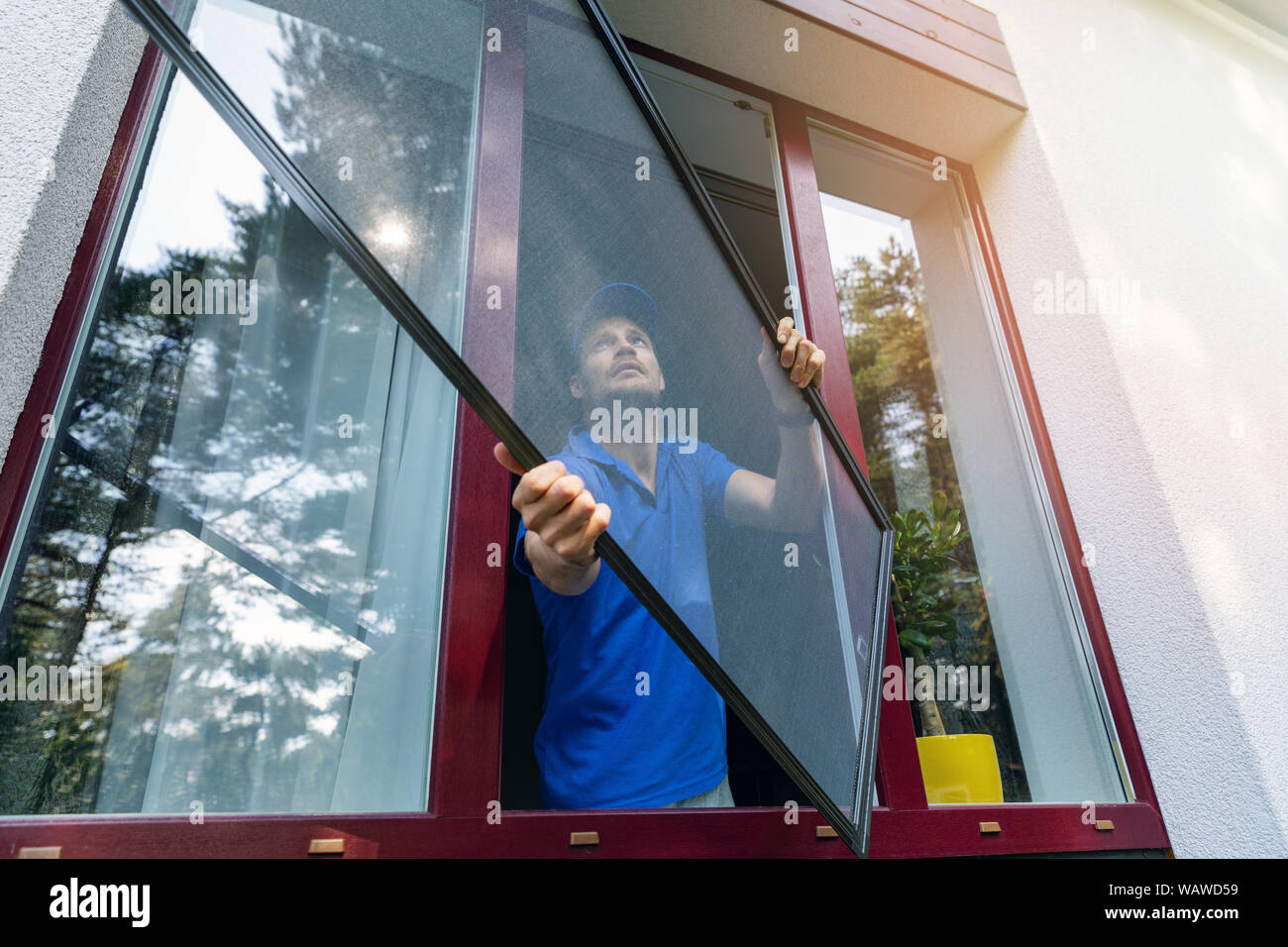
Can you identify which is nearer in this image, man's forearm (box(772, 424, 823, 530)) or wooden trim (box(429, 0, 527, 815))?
wooden trim (box(429, 0, 527, 815))

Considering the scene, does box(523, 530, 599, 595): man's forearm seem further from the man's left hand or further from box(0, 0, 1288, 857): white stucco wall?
box(0, 0, 1288, 857): white stucco wall

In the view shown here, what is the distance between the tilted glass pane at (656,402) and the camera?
3.17 feet

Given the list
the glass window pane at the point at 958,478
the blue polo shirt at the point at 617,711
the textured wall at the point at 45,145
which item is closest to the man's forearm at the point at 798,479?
the blue polo shirt at the point at 617,711

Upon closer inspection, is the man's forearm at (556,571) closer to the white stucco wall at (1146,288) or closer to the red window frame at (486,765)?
the red window frame at (486,765)

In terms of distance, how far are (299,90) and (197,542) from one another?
2.92 feet

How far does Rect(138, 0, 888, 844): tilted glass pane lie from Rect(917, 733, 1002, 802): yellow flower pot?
0.72 m

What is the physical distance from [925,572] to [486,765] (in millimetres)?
1492

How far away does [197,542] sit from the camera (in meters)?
1.43

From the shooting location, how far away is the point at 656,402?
1.16m

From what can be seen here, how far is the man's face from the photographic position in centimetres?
101

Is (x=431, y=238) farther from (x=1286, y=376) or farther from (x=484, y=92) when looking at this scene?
(x=1286, y=376)

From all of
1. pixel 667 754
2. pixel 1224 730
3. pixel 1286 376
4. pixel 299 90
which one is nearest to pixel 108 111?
pixel 299 90

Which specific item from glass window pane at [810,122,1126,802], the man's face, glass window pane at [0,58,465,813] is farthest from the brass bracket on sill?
glass window pane at [810,122,1126,802]

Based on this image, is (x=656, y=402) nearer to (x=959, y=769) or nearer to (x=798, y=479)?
(x=798, y=479)
